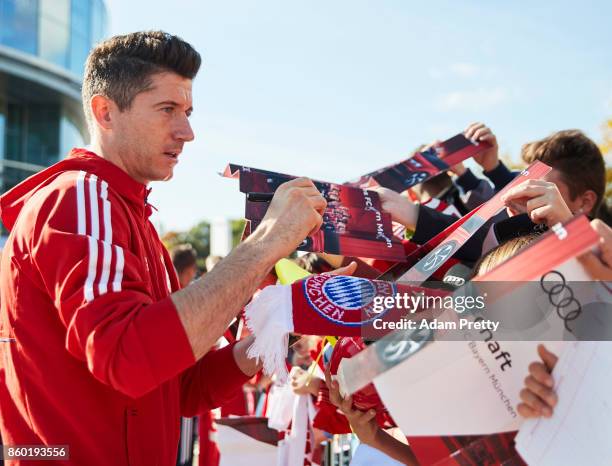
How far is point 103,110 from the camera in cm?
216

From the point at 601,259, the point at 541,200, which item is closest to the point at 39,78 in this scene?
the point at 541,200

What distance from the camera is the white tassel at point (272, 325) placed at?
1.84m

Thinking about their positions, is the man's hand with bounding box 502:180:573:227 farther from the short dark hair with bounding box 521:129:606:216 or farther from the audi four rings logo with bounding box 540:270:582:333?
the short dark hair with bounding box 521:129:606:216

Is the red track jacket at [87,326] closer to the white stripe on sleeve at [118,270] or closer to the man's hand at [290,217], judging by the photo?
the white stripe on sleeve at [118,270]

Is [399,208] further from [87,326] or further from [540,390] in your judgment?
[87,326]

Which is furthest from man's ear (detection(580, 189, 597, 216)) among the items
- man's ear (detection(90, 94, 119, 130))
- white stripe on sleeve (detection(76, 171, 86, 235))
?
white stripe on sleeve (detection(76, 171, 86, 235))

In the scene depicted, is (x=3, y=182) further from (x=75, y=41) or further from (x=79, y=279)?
(x=79, y=279)

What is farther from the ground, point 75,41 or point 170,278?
point 75,41

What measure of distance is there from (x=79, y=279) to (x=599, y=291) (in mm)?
1278

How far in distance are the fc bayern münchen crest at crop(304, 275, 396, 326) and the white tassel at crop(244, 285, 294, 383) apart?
0.08 m

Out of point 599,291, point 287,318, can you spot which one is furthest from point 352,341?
point 599,291

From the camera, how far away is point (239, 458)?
385 cm

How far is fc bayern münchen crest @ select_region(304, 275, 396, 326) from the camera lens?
1.86 meters

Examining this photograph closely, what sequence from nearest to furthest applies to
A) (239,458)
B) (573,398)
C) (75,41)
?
(573,398) < (239,458) < (75,41)
